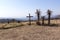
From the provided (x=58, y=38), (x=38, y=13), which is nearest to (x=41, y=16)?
(x=38, y=13)

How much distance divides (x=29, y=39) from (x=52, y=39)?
7.13 ft

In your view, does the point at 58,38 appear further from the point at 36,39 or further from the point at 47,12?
the point at 47,12

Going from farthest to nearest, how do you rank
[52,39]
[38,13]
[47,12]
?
[38,13] < [47,12] < [52,39]

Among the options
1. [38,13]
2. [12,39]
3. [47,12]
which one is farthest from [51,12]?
[12,39]

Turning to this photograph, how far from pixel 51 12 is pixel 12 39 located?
13234 millimetres

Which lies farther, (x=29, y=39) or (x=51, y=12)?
(x=51, y=12)

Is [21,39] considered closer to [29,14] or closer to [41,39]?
[41,39]

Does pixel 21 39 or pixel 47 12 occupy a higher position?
pixel 47 12

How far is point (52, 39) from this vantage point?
39.4ft

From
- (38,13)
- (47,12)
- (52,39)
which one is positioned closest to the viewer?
(52,39)

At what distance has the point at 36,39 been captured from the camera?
39.9ft

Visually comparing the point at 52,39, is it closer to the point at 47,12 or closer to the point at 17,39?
the point at 17,39

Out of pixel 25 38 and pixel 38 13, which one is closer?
pixel 25 38

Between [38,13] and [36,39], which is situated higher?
[38,13]
